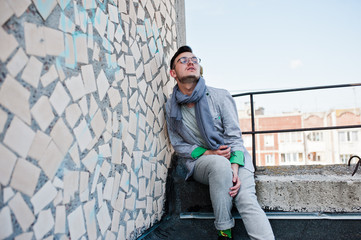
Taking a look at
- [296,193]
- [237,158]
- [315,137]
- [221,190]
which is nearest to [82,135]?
[221,190]

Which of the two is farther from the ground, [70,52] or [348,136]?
[70,52]

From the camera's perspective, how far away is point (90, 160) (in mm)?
1791

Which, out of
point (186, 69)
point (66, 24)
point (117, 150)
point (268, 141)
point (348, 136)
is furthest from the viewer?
point (268, 141)

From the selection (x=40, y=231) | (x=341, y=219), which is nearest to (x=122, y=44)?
(x=40, y=231)

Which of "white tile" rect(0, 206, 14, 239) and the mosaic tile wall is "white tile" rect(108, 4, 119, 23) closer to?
the mosaic tile wall

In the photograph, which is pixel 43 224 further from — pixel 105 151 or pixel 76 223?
pixel 105 151

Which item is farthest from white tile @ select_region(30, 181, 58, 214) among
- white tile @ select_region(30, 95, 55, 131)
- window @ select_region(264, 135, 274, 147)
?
window @ select_region(264, 135, 274, 147)

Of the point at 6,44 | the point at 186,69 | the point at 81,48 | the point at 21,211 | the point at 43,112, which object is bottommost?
the point at 21,211

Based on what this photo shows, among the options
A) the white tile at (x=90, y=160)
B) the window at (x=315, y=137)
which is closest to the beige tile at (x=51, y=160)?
the white tile at (x=90, y=160)

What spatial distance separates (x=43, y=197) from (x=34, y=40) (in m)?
0.69

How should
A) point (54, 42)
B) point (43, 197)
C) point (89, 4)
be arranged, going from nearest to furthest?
point (43, 197), point (54, 42), point (89, 4)

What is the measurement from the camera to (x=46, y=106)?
1442 mm

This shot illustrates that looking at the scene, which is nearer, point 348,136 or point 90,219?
point 90,219

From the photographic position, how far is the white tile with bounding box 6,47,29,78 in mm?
1247
